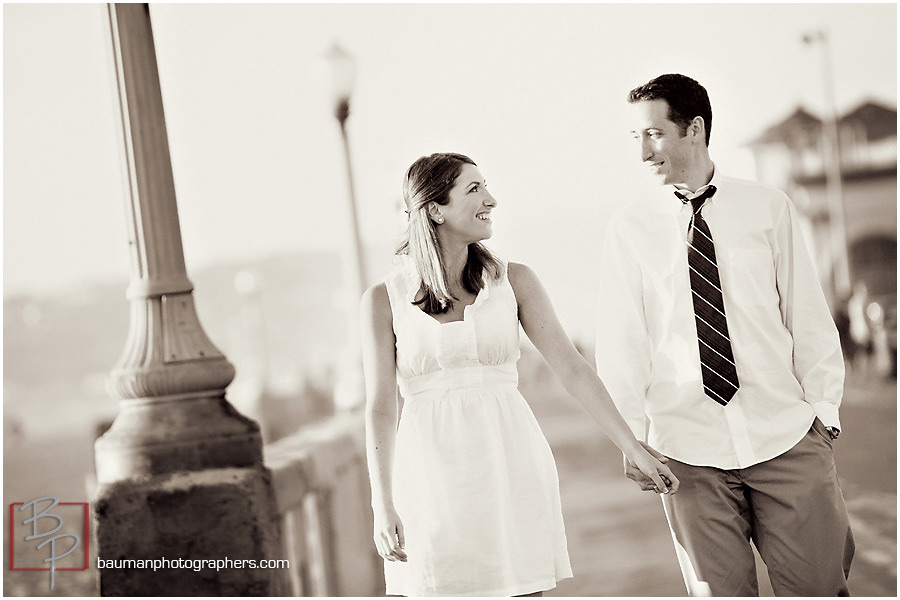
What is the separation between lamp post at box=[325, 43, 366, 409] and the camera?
422 cm

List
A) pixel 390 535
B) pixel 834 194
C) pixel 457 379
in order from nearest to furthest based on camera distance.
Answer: pixel 390 535 < pixel 457 379 < pixel 834 194

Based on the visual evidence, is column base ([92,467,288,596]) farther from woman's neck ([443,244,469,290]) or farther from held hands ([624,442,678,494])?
held hands ([624,442,678,494])

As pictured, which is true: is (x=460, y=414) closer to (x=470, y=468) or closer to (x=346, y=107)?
(x=470, y=468)

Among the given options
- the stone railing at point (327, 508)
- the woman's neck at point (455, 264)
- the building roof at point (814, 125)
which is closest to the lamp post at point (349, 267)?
the stone railing at point (327, 508)

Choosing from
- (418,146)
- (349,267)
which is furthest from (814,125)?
(349,267)

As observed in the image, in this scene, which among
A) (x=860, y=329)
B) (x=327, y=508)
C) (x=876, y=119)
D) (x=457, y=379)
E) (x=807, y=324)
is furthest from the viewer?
(x=860, y=329)

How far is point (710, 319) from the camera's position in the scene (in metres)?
2.33

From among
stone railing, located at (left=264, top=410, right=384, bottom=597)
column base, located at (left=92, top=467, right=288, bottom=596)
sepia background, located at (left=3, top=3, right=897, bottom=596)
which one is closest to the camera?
column base, located at (left=92, top=467, right=288, bottom=596)

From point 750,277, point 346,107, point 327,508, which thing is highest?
point 346,107

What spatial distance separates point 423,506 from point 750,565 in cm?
78

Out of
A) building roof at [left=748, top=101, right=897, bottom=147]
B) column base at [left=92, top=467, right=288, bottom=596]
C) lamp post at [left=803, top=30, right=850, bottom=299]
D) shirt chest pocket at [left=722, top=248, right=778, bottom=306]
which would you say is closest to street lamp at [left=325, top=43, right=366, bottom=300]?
column base at [left=92, top=467, right=288, bottom=596]

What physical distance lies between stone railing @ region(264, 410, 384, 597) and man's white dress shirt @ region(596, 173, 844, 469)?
4.74 ft

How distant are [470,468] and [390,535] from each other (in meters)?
0.23

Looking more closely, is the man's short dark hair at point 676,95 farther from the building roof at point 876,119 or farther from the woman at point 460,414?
the building roof at point 876,119
